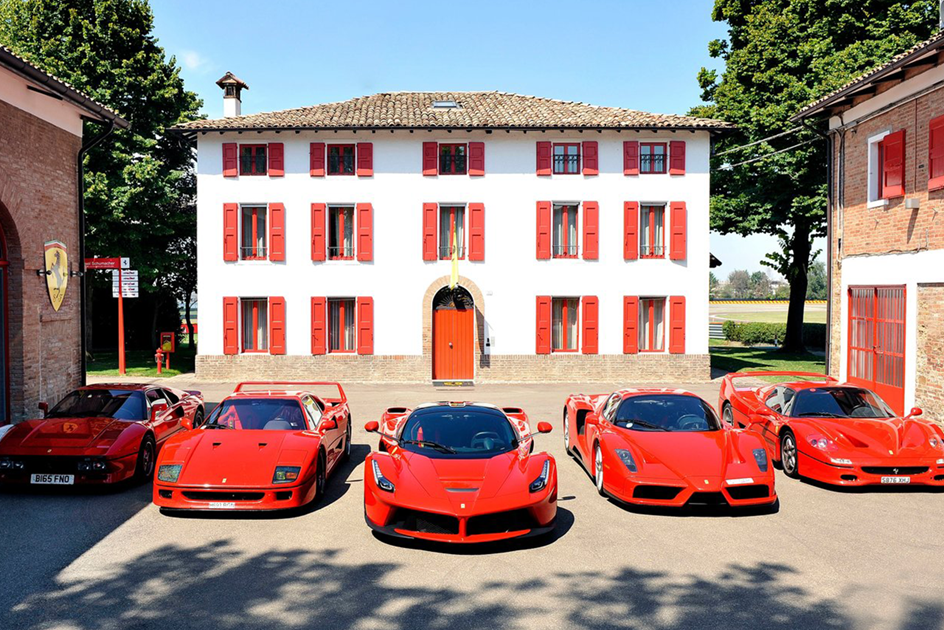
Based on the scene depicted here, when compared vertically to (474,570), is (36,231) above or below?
above

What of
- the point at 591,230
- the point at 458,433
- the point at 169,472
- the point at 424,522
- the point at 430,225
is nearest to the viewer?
the point at 424,522

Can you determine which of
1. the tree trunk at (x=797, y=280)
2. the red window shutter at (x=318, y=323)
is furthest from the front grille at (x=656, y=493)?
the tree trunk at (x=797, y=280)

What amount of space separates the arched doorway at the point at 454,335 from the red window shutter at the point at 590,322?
3754mm

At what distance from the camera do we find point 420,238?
2397 cm

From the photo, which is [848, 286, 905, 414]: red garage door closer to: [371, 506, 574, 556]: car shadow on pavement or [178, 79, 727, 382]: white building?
[178, 79, 727, 382]: white building

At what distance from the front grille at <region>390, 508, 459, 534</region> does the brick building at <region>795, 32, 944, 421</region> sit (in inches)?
441

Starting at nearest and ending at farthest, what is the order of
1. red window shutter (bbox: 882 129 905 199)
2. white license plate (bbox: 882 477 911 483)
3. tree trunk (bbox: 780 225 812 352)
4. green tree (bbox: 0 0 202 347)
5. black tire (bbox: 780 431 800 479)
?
white license plate (bbox: 882 477 911 483) → black tire (bbox: 780 431 800 479) → red window shutter (bbox: 882 129 905 199) → green tree (bbox: 0 0 202 347) → tree trunk (bbox: 780 225 812 352)

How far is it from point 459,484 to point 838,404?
6.49 meters

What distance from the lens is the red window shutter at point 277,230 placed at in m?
23.8

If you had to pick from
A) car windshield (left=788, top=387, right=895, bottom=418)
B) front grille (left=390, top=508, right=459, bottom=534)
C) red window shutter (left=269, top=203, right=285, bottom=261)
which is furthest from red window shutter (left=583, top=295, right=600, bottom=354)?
front grille (left=390, top=508, right=459, bottom=534)

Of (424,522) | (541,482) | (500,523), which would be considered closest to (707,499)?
(541,482)

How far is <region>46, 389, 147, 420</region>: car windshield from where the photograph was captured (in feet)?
33.0

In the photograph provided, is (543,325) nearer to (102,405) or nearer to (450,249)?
(450,249)

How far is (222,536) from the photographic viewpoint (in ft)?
23.5
